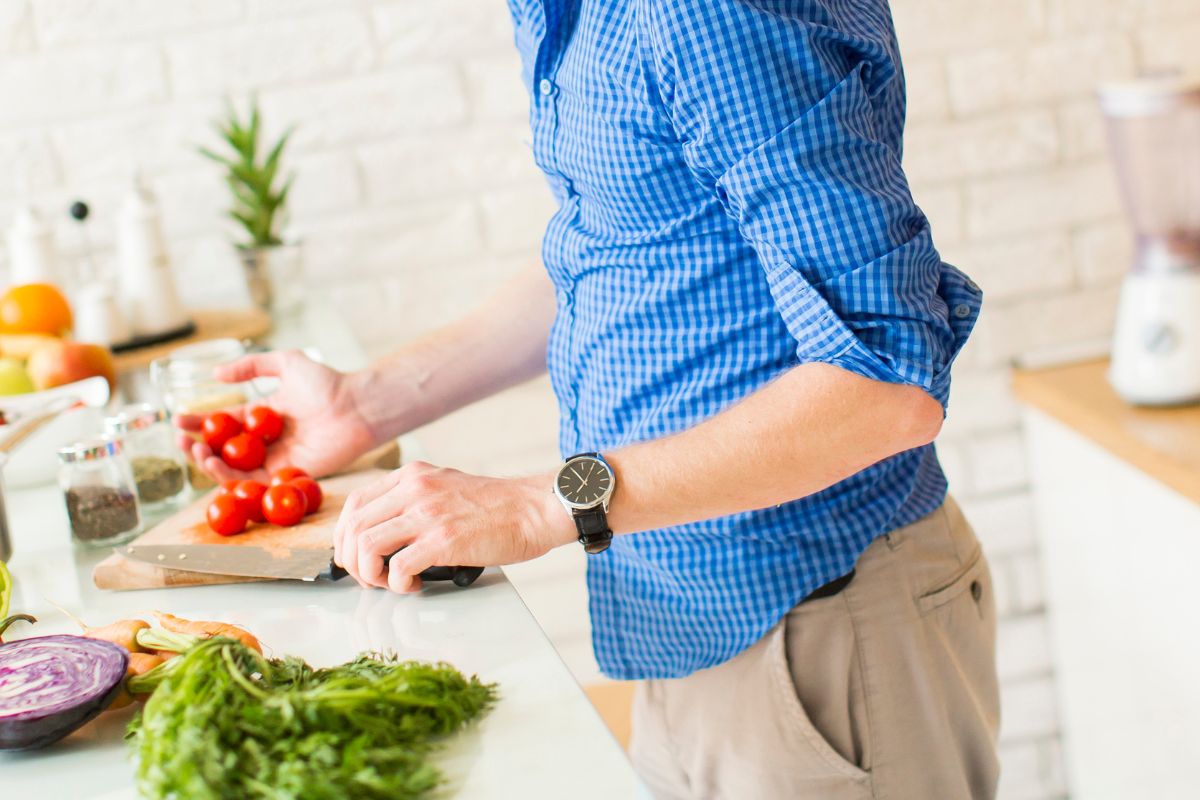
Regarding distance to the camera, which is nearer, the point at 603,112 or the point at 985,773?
the point at 603,112

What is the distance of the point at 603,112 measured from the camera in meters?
1.01

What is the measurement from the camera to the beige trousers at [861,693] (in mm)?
1127

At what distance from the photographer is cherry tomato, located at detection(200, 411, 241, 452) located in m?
1.29

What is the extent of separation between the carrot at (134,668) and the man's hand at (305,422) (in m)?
Answer: 0.43

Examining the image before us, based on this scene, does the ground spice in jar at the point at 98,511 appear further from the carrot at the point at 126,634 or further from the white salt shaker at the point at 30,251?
the white salt shaker at the point at 30,251

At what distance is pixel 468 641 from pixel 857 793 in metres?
0.44

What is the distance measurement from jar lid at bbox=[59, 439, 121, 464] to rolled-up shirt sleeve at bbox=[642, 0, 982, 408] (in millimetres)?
617

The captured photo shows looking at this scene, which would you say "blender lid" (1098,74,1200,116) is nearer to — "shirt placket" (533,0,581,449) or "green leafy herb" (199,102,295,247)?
"shirt placket" (533,0,581,449)

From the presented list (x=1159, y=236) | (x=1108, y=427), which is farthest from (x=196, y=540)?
(x=1159, y=236)

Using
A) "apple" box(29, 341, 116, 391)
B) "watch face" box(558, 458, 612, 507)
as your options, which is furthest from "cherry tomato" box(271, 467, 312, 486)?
"apple" box(29, 341, 116, 391)

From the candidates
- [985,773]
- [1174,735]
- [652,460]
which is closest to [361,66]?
[652,460]

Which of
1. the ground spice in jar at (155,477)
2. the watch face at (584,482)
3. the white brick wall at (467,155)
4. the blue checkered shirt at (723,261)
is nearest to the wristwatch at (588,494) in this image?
the watch face at (584,482)

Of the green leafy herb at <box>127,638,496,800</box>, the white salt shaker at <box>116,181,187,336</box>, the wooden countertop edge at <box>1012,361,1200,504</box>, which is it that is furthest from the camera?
the white salt shaker at <box>116,181,187,336</box>

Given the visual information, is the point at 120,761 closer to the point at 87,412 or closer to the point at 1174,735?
the point at 87,412
